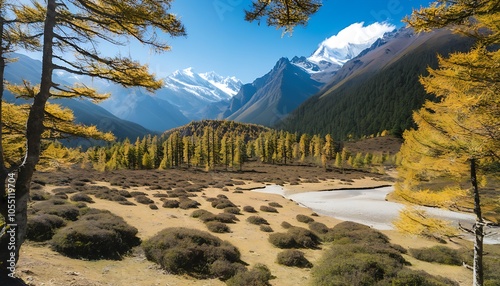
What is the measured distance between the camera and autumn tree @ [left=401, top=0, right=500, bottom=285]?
5.68m

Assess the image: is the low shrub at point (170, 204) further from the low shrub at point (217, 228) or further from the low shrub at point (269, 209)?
the low shrub at point (269, 209)

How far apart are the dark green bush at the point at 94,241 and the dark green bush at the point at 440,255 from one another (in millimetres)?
17150

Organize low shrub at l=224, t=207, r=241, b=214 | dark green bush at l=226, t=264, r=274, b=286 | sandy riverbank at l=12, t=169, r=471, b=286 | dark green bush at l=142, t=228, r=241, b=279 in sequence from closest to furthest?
sandy riverbank at l=12, t=169, r=471, b=286, dark green bush at l=226, t=264, r=274, b=286, dark green bush at l=142, t=228, r=241, b=279, low shrub at l=224, t=207, r=241, b=214

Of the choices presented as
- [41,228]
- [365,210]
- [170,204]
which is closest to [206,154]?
[170,204]

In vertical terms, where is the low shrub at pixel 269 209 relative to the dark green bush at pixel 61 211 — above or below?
below

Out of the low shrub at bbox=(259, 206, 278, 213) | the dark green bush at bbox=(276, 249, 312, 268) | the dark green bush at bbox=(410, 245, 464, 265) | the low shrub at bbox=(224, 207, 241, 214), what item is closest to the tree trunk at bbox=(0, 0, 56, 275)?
the dark green bush at bbox=(276, 249, 312, 268)

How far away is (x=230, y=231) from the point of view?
19.2 meters

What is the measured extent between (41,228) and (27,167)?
10.6m

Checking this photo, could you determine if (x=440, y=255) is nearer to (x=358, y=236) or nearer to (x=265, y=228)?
(x=358, y=236)

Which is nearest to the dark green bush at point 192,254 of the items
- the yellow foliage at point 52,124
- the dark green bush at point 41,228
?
the dark green bush at point 41,228

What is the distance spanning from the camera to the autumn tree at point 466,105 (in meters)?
5.68

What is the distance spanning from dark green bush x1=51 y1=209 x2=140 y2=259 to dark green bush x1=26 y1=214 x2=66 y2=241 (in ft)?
2.34

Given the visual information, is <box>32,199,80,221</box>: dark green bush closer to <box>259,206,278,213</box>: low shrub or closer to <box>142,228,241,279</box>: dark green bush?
<box>142,228,241,279</box>: dark green bush

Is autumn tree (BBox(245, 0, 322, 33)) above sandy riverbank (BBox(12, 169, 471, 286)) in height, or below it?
above
